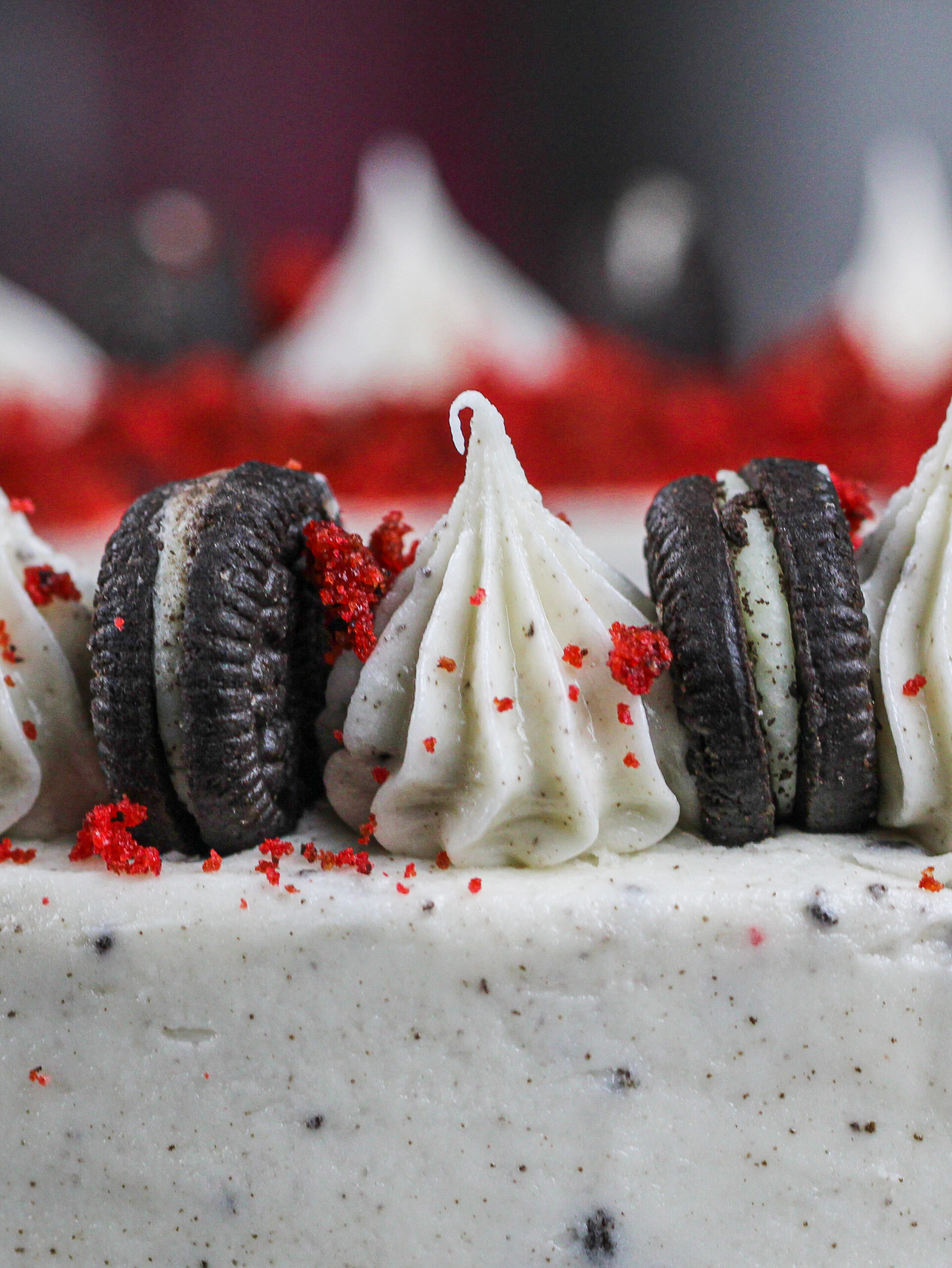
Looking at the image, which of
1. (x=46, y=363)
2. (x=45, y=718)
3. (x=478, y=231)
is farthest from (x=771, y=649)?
(x=478, y=231)

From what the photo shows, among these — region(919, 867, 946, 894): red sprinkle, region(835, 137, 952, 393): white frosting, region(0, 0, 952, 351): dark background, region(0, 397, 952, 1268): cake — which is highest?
region(0, 0, 952, 351): dark background

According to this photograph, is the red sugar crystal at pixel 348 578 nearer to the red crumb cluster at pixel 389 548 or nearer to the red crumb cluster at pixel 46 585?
the red crumb cluster at pixel 389 548

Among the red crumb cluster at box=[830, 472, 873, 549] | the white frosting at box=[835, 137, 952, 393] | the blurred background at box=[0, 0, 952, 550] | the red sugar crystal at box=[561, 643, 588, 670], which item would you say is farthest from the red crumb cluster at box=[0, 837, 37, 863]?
the white frosting at box=[835, 137, 952, 393]

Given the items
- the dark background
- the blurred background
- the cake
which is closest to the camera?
the cake

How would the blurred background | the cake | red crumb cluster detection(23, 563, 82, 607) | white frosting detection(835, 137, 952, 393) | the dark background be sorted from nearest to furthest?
the cake < red crumb cluster detection(23, 563, 82, 607) < the blurred background < white frosting detection(835, 137, 952, 393) < the dark background

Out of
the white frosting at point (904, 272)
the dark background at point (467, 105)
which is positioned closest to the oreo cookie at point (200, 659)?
the white frosting at point (904, 272)

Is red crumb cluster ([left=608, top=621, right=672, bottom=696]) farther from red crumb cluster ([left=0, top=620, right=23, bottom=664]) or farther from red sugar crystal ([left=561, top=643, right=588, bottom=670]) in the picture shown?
red crumb cluster ([left=0, top=620, right=23, bottom=664])

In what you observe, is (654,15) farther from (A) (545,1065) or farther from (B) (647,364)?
(A) (545,1065)
